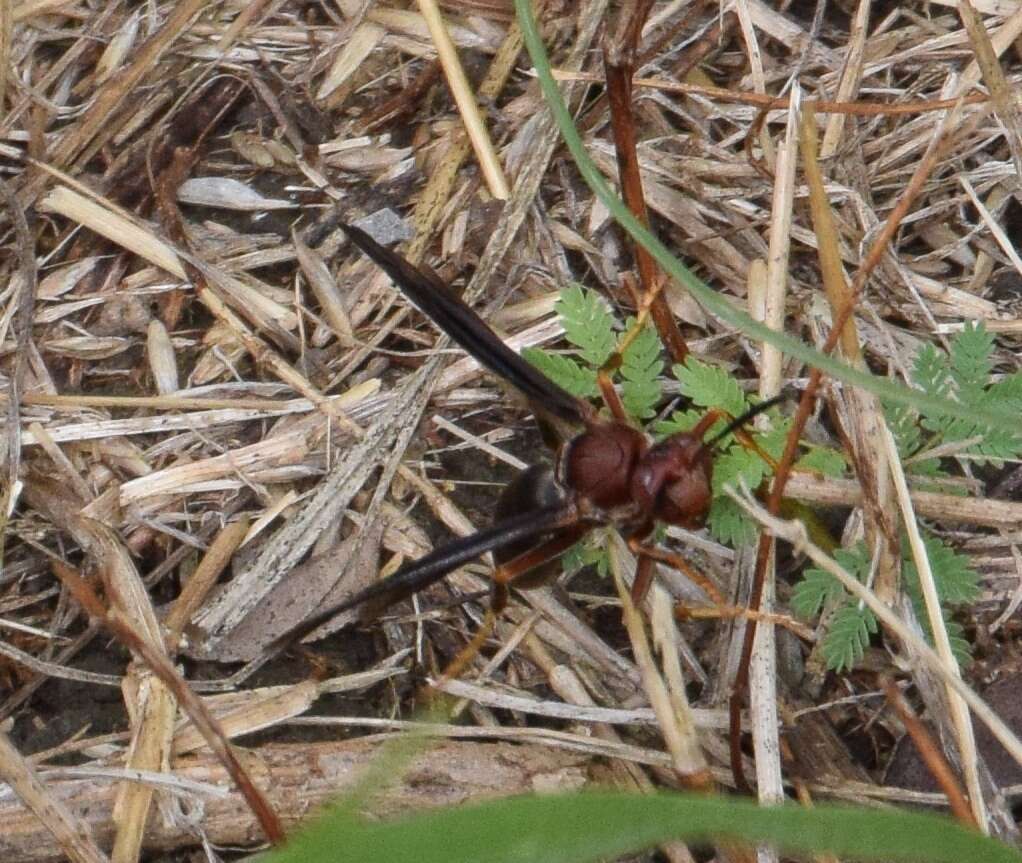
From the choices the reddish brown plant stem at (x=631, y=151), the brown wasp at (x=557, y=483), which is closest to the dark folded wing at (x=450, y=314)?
the brown wasp at (x=557, y=483)

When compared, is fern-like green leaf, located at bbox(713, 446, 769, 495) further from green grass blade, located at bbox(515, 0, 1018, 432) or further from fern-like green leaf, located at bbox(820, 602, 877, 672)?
green grass blade, located at bbox(515, 0, 1018, 432)

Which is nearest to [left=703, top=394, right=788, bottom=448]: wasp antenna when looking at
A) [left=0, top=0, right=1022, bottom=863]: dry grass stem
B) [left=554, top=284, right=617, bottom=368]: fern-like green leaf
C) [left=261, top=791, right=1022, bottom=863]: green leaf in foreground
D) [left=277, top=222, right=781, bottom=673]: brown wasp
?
[left=277, top=222, right=781, bottom=673]: brown wasp

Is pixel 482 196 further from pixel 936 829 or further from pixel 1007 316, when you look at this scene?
pixel 936 829

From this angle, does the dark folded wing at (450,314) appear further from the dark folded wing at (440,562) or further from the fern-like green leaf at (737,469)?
the fern-like green leaf at (737,469)

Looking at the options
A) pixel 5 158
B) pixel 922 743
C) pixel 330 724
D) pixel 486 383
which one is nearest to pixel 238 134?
pixel 5 158

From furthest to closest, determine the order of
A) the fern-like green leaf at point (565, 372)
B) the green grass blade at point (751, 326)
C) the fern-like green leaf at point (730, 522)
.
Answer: the fern-like green leaf at point (565, 372) → the fern-like green leaf at point (730, 522) → the green grass blade at point (751, 326)

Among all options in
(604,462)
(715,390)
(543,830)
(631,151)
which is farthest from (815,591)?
(543,830)
